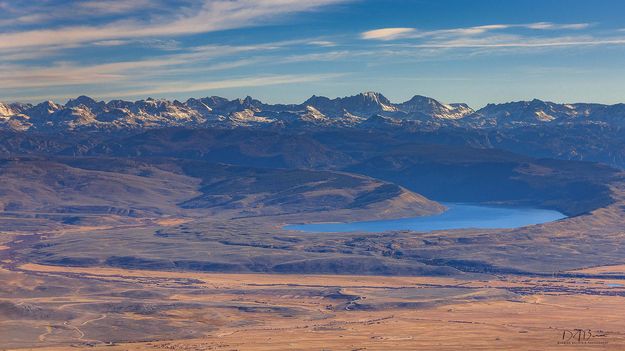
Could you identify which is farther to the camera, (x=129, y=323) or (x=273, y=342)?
(x=129, y=323)

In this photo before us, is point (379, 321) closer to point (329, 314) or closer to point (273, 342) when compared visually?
point (329, 314)

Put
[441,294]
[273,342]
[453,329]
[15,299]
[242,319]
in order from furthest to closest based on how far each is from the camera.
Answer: [441,294], [15,299], [242,319], [453,329], [273,342]

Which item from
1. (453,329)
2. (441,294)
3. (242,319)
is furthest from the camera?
(441,294)

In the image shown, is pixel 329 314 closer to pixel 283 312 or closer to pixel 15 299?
pixel 283 312

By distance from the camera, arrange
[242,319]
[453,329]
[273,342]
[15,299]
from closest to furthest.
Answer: [273,342] → [453,329] → [242,319] → [15,299]

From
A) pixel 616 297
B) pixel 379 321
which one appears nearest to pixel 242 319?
pixel 379 321

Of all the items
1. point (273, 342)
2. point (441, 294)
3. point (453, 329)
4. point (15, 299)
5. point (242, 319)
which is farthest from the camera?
point (441, 294)

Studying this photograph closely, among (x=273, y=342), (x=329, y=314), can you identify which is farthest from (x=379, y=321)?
(x=273, y=342)

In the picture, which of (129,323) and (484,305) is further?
(484,305)

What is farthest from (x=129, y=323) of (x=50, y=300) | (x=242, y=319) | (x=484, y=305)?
(x=484, y=305)
